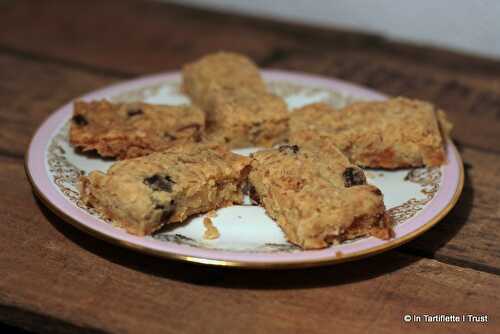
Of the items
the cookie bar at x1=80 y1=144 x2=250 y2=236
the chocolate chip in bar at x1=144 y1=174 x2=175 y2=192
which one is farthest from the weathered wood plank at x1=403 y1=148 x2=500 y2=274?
the chocolate chip in bar at x1=144 y1=174 x2=175 y2=192

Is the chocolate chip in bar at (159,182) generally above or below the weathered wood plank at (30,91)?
above

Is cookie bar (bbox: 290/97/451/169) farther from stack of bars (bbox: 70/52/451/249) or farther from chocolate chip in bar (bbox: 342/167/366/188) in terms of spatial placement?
chocolate chip in bar (bbox: 342/167/366/188)

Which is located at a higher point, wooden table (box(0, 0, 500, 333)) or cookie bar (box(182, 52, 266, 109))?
cookie bar (box(182, 52, 266, 109))

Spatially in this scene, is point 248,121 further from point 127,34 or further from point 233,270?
point 127,34

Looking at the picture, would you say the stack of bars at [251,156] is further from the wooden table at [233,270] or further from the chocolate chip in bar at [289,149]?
the wooden table at [233,270]

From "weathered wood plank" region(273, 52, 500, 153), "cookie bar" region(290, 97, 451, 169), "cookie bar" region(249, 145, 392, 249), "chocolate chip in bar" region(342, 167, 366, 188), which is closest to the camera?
"cookie bar" region(249, 145, 392, 249)

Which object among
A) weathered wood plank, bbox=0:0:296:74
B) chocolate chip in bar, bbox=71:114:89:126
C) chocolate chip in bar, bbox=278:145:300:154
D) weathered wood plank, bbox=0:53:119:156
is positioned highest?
chocolate chip in bar, bbox=278:145:300:154

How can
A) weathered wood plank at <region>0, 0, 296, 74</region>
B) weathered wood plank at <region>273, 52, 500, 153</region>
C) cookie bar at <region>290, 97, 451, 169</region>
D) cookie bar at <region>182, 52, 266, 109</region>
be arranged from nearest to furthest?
cookie bar at <region>290, 97, 451, 169</region>
cookie bar at <region>182, 52, 266, 109</region>
weathered wood plank at <region>273, 52, 500, 153</region>
weathered wood plank at <region>0, 0, 296, 74</region>

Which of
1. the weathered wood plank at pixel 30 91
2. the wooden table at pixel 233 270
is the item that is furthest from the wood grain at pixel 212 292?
the weathered wood plank at pixel 30 91
